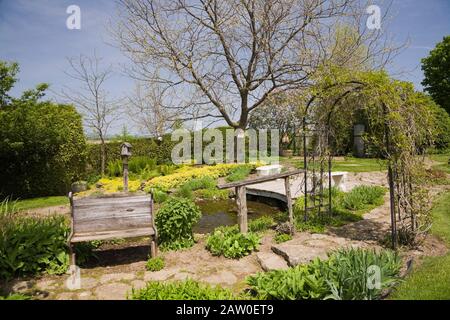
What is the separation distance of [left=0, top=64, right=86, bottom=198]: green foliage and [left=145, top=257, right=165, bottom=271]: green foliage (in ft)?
25.2

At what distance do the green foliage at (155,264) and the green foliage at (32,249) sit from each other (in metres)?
1.21

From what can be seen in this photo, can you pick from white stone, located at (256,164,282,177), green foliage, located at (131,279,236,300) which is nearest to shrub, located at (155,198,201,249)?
green foliage, located at (131,279,236,300)

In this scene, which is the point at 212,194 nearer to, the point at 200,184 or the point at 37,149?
the point at 200,184

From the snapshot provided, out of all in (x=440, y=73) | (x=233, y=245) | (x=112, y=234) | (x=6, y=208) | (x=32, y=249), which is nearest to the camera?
(x=32, y=249)

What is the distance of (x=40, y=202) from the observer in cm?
1079

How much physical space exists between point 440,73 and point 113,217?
3051 cm

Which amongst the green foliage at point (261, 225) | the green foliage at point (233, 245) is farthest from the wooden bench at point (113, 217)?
the green foliage at point (261, 225)

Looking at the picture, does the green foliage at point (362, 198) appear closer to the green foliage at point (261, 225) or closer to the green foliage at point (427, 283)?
the green foliage at point (261, 225)

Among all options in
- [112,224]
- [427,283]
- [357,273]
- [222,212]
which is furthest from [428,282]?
[222,212]

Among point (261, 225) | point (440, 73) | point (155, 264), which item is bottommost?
point (155, 264)

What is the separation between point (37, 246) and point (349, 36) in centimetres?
1219

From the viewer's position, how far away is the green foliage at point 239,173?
1302 cm

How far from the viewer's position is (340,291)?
3.47 meters

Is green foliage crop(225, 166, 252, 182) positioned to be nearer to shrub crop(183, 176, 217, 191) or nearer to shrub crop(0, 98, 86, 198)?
shrub crop(183, 176, 217, 191)
